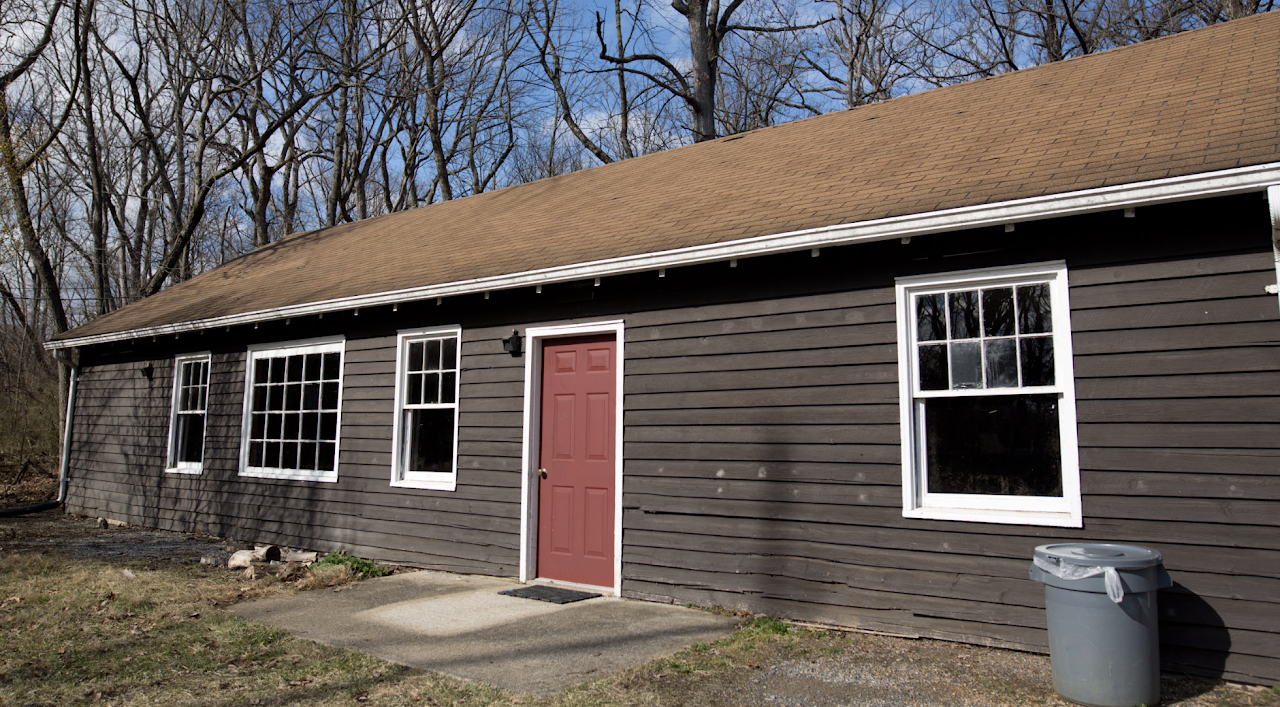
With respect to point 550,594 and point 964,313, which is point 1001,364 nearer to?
point 964,313

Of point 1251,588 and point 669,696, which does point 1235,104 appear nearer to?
point 1251,588

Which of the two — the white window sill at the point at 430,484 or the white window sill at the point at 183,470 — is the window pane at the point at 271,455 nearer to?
the white window sill at the point at 183,470

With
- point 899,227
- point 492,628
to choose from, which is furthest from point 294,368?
point 899,227

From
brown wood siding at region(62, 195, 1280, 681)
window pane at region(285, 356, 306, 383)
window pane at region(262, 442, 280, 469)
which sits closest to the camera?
brown wood siding at region(62, 195, 1280, 681)

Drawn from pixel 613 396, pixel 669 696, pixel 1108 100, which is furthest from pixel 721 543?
pixel 1108 100

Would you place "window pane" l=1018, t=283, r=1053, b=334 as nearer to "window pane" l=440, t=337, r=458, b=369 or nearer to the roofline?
the roofline

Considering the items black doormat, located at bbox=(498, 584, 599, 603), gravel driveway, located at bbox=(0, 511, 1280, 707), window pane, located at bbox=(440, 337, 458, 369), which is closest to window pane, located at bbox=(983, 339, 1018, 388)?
gravel driveway, located at bbox=(0, 511, 1280, 707)

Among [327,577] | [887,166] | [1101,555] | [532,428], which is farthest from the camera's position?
[327,577]

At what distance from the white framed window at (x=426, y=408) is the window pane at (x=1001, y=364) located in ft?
16.9

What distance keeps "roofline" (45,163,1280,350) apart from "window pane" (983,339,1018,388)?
0.79 meters

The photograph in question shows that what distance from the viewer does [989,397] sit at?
564 centimetres

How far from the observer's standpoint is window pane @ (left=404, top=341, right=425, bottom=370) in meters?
9.21

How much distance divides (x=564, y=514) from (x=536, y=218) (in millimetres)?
4064

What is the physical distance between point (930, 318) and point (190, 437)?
34.8ft
